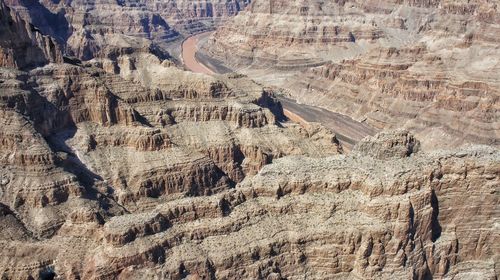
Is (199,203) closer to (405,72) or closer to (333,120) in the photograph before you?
(333,120)

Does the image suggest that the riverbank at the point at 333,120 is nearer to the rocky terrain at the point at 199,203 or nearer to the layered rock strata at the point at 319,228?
the rocky terrain at the point at 199,203

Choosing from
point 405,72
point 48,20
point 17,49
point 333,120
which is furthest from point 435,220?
point 48,20

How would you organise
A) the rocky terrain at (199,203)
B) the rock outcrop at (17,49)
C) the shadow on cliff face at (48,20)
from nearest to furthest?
1. the rocky terrain at (199,203)
2. the rock outcrop at (17,49)
3. the shadow on cliff face at (48,20)

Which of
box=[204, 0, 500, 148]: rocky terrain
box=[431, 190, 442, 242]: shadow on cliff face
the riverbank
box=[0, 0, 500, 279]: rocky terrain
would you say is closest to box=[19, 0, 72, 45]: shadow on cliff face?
box=[204, 0, 500, 148]: rocky terrain

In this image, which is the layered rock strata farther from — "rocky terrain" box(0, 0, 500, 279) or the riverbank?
the riverbank

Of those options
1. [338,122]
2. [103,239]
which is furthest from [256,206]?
[338,122]

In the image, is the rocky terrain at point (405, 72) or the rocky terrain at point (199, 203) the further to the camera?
the rocky terrain at point (405, 72)

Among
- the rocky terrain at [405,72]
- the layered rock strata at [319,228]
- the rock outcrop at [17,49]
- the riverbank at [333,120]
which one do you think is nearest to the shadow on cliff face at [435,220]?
the layered rock strata at [319,228]
